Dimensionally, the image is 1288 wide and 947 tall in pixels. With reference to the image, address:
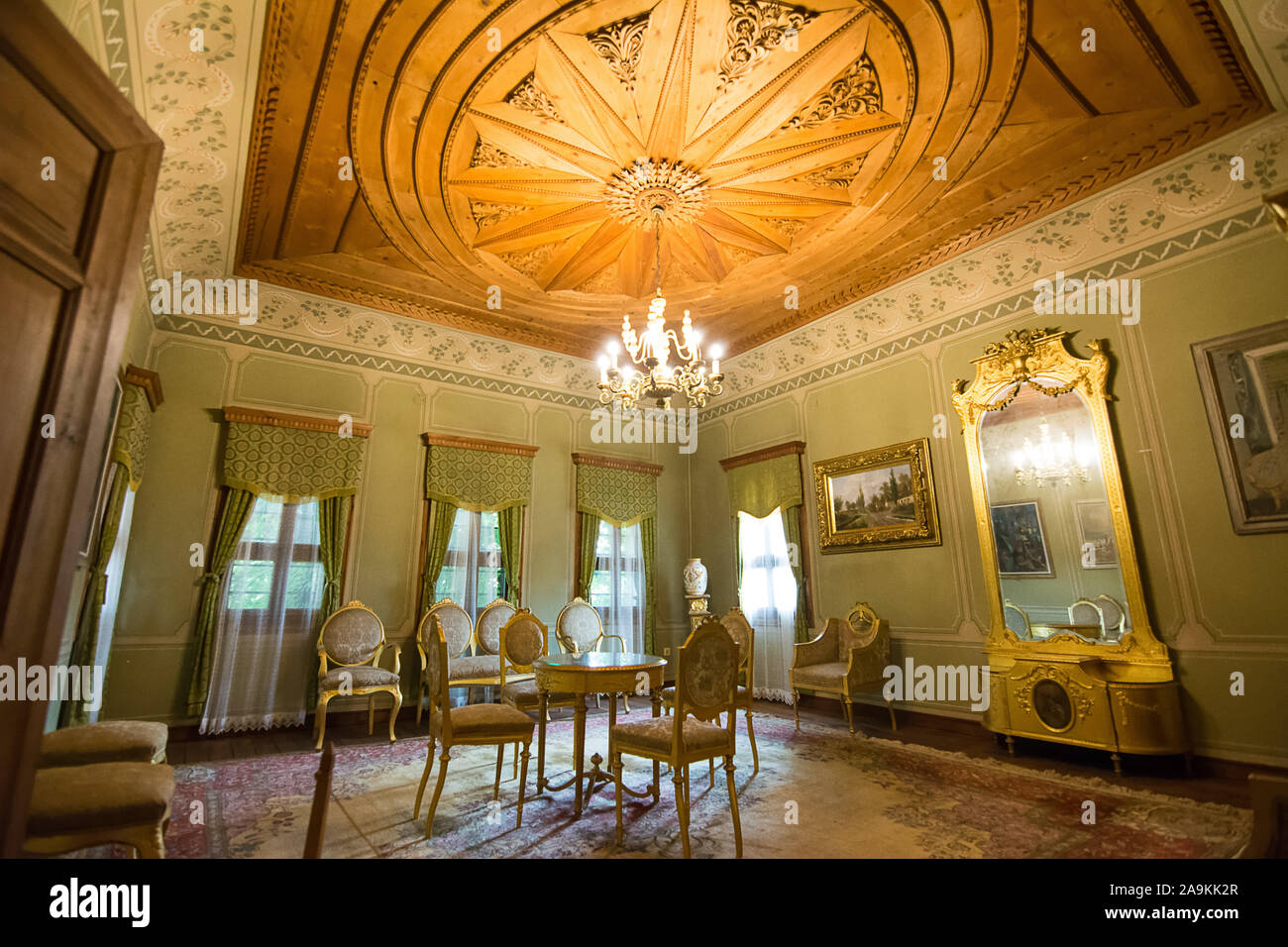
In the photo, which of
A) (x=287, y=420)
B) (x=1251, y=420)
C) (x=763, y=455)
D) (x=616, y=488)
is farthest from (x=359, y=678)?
(x=1251, y=420)

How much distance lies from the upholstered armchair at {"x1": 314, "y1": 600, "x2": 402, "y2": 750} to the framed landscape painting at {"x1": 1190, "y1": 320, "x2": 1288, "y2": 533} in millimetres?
5848

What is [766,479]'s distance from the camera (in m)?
6.44

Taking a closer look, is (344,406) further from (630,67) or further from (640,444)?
(630,67)

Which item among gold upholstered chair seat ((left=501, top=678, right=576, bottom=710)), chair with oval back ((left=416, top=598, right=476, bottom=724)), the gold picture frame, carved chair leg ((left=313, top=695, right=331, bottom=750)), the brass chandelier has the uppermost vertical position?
the brass chandelier

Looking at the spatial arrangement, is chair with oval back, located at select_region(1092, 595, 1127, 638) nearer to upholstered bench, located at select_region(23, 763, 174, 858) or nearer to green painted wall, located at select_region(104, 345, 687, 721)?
green painted wall, located at select_region(104, 345, 687, 721)

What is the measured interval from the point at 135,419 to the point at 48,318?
3502 mm

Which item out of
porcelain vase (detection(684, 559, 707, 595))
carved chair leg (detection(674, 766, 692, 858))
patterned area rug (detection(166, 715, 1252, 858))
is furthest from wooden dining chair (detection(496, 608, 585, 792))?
porcelain vase (detection(684, 559, 707, 595))

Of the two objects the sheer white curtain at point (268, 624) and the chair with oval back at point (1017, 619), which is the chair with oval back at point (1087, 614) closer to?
the chair with oval back at point (1017, 619)

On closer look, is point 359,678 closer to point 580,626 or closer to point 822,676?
point 580,626

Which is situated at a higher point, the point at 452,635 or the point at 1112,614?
the point at 1112,614

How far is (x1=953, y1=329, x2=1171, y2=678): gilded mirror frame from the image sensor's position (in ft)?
12.4

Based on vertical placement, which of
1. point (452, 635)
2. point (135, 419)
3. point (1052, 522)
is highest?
point (135, 419)

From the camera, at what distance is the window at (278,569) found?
15.8ft

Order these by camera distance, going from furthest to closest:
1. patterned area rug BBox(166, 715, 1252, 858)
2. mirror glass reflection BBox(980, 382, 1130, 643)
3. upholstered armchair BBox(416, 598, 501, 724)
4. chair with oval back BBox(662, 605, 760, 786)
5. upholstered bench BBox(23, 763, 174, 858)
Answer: upholstered armchair BBox(416, 598, 501, 724)
mirror glass reflection BBox(980, 382, 1130, 643)
chair with oval back BBox(662, 605, 760, 786)
patterned area rug BBox(166, 715, 1252, 858)
upholstered bench BBox(23, 763, 174, 858)
